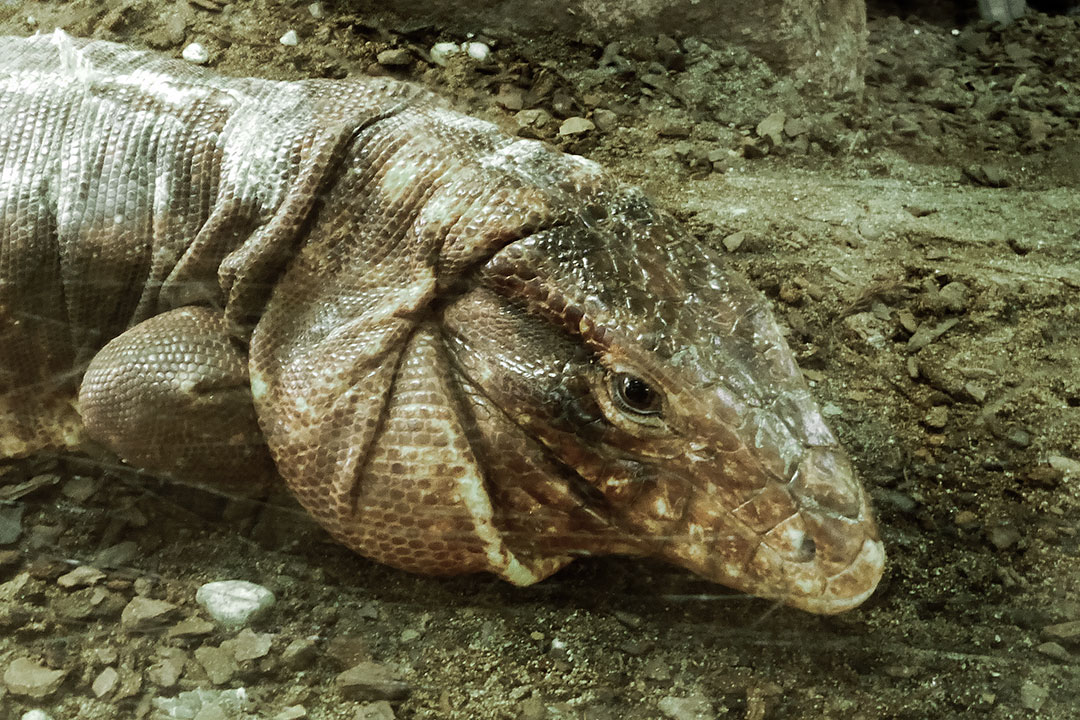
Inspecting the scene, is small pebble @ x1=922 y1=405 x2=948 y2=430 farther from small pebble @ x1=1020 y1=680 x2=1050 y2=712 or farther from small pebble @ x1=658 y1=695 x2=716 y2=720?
small pebble @ x1=658 y1=695 x2=716 y2=720

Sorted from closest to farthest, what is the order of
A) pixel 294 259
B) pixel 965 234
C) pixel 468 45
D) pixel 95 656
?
pixel 95 656 → pixel 294 259 → pixel 965 234 → pixel 468 45

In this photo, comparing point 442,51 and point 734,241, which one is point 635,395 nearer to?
point 734,241

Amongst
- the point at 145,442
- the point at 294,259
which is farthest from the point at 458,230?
the point at 145,442

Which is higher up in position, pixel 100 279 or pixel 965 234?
pixel 100 279

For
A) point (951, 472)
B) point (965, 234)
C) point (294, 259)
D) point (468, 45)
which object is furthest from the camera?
point (468, 45)

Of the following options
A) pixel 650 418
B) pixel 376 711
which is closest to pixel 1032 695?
pixel 650 418

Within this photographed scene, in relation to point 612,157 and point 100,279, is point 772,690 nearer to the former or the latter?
point 612,157
